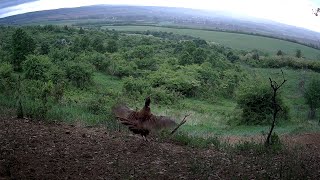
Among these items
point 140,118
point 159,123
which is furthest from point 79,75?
point 159,123

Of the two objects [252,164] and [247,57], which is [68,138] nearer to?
[252,164]

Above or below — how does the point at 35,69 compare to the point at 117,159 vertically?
below

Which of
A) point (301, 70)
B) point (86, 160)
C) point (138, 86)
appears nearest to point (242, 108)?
point (138, 86)

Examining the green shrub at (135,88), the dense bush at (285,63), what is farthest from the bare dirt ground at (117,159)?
the dense bush at (285,63)

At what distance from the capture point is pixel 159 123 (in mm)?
7723

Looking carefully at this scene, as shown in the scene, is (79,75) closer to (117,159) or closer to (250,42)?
(117,159)

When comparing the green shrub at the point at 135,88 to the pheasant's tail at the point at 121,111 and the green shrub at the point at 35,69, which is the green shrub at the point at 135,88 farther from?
the pheasant's tail at the point at 121,111

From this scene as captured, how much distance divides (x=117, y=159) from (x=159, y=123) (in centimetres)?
115

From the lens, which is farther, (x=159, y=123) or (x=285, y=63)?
(x=285, y=63)

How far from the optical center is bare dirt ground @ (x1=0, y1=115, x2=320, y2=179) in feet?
20.9

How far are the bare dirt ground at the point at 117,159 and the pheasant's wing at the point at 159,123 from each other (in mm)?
605

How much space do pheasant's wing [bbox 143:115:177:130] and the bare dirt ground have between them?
0.60 meters

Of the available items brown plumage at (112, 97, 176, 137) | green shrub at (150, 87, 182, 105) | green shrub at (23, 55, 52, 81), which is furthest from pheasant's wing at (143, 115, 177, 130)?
green shrub at (23, 55, 52, 81)

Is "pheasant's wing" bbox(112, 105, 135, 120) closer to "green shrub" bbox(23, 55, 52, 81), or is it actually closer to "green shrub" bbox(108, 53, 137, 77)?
"green shrub" bbox(23, 55, 52, 81)
